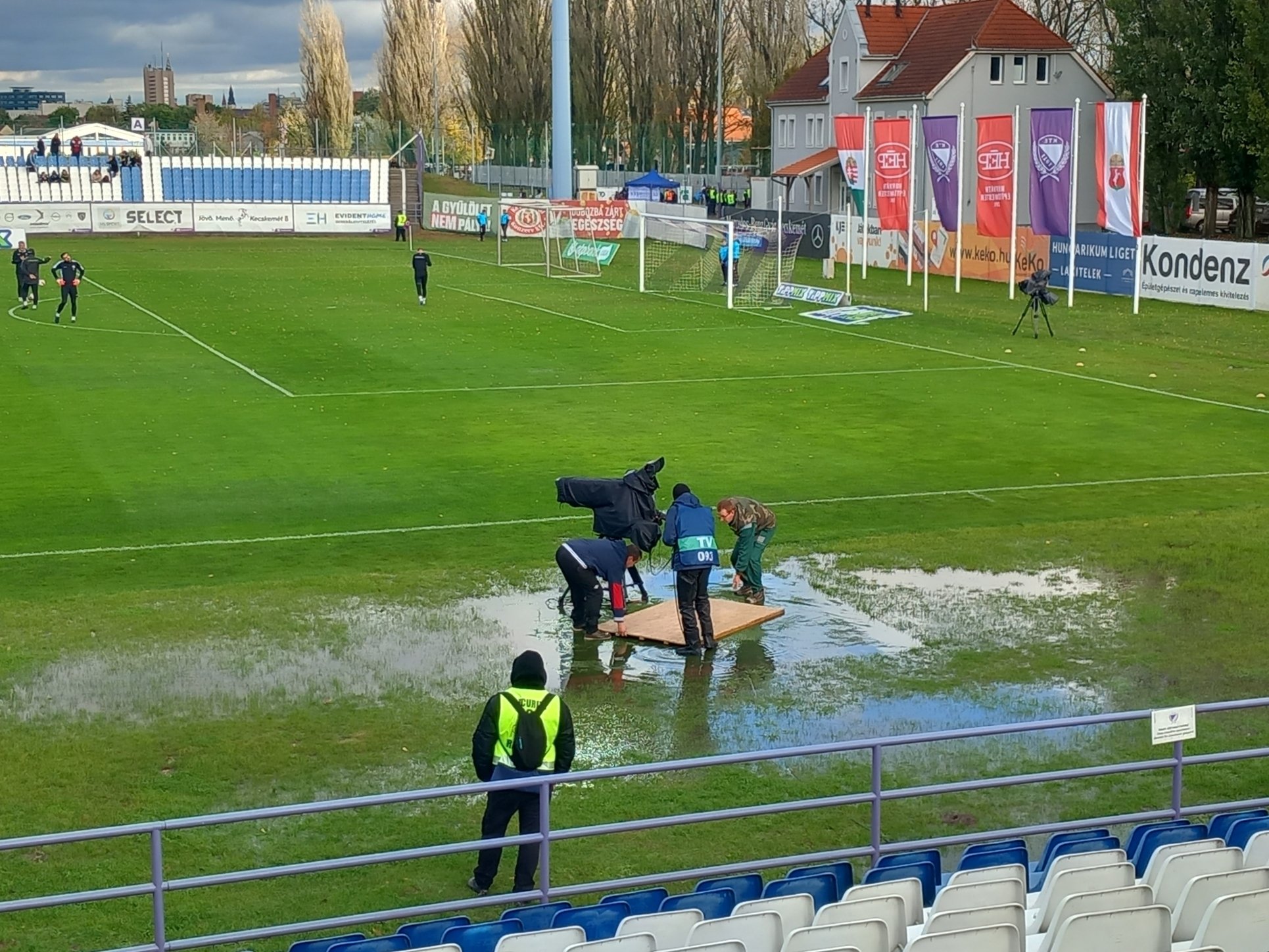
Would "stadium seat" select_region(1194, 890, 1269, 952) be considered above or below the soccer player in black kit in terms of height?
below

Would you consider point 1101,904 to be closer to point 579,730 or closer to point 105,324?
point 579,730

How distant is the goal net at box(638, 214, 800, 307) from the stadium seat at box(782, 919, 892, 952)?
3904 centimetres

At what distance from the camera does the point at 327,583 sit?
17406mm

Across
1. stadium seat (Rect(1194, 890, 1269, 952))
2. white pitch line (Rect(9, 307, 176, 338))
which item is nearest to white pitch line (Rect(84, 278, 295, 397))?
white pitch line (Rect(9, 307, 176, 338))

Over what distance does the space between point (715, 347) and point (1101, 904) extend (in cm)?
3041

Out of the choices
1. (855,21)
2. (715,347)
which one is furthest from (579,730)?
(855,21)

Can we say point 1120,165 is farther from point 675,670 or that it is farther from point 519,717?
point 519,717

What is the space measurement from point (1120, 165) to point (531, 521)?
26477 millimetres

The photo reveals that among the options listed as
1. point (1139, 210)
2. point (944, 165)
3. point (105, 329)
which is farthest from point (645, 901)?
point (944, 165)

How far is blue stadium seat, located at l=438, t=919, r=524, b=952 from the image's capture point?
24.1 feet

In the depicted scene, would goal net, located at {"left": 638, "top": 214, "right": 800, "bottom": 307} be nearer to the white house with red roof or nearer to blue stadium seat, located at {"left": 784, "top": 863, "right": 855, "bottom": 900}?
the white house with red roof

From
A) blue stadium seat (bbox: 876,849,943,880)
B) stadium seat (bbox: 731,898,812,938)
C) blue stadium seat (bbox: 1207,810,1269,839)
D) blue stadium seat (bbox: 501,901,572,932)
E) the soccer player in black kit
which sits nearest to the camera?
stadium seat (bbox: 731,898,812,938)

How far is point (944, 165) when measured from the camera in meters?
45.3

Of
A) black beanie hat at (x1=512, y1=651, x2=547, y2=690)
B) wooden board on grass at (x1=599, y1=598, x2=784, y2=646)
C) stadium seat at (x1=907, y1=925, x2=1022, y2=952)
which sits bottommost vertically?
wooden board on grass at (x1=599, y1=598, x2=784, y2=646)
